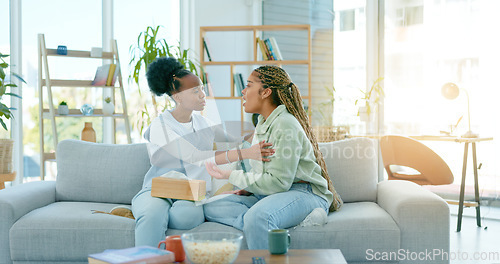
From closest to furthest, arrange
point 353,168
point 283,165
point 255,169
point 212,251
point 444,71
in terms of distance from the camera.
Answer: point 212,251 → point 283,165 → point 255,169 → point 353,168 → point 444,71

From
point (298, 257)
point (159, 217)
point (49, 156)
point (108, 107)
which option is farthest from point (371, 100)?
point (298, 257)

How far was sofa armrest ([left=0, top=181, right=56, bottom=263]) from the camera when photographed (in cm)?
250

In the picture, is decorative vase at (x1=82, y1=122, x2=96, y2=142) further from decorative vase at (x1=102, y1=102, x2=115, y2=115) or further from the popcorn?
the popcorn

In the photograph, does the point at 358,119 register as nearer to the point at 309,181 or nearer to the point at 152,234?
the point at 309,181

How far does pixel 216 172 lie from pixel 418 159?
2.24 metres

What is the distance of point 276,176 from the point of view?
95.5 inches

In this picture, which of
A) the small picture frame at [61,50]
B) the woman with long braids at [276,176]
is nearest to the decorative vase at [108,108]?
the small picture frame at [61,50]

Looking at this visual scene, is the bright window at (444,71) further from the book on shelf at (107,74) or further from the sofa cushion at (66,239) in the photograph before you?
the sofa cushion at (66,239)

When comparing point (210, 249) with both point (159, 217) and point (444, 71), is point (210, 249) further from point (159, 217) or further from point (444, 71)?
point (444, 71)

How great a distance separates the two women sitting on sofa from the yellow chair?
1702 mm

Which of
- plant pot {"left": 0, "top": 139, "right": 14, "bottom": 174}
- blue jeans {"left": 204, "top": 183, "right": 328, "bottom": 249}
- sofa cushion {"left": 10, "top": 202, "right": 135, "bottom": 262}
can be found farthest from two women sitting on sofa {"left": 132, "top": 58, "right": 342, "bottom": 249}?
plant pot {"left": 0, "top": 139, "right": 14, "bottom": 174}

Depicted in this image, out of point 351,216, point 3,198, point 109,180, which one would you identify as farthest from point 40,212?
point 351,216

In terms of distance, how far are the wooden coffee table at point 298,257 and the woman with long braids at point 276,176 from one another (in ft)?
1.55

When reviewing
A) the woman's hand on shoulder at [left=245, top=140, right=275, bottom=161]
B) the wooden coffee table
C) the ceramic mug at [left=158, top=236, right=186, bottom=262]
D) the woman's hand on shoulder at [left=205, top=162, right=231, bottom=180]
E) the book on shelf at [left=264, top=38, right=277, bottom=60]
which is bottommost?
the wooden coffee table
